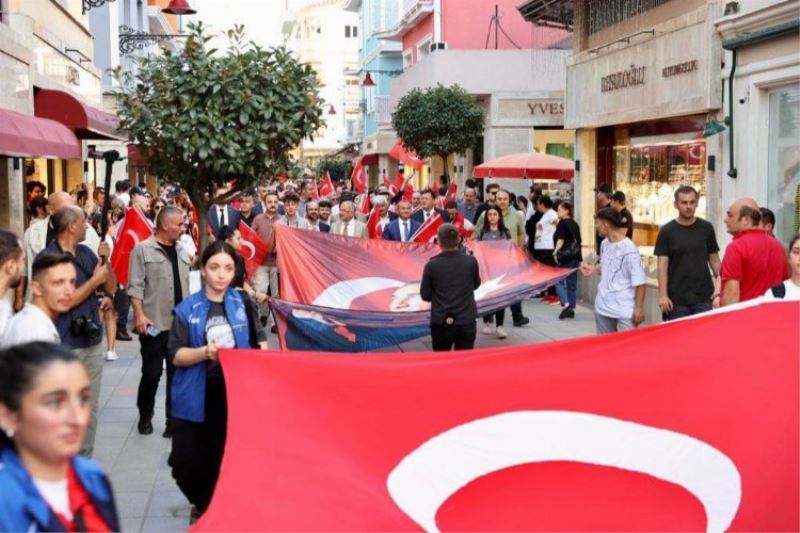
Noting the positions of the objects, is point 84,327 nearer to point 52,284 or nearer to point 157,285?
point 52,284

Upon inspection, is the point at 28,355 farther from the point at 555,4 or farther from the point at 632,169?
the point at 555,4

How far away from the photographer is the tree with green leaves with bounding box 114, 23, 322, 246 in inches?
484

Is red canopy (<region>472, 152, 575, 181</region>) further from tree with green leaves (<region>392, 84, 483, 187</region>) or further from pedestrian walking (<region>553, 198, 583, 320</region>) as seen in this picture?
tree with green leaves (<region>392, 84, 483, 187</region>)

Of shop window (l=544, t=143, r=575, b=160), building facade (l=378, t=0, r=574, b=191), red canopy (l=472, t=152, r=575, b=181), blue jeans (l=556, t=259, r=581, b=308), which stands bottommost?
blue jeans (l=556, t=259, r=581, b=308)

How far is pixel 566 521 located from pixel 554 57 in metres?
27.0

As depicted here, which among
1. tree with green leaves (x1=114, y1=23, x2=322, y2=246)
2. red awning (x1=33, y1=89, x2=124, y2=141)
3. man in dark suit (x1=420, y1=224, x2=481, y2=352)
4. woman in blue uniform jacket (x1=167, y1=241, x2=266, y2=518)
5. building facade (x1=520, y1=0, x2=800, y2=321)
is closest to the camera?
woman in blue uniform jacket (x1=167, y1=241, x2=266, y2=518)

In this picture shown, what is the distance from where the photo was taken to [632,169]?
59.1 ft

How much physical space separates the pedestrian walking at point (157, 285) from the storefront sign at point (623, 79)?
32.4 ft

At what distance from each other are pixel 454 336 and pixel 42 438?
7.23 metres

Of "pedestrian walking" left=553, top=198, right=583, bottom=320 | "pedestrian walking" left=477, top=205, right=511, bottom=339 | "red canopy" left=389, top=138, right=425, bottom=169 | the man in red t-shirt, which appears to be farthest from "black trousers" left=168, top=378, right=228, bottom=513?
"red canopy" left=389, top=138, right=425, bottom=169

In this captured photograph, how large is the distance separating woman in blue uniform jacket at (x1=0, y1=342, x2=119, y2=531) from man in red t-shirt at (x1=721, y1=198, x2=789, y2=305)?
248 inches

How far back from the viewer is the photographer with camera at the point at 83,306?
688cm

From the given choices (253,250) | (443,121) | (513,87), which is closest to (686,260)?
(253,250)

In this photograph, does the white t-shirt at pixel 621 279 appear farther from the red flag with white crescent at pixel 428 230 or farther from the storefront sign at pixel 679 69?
the storefront sign at pixel 679 69
